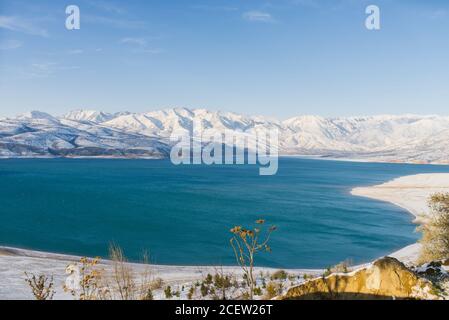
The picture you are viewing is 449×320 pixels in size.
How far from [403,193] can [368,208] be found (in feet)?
74.5

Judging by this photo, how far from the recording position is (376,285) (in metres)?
7.76

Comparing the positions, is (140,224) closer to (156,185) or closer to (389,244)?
(389,244)

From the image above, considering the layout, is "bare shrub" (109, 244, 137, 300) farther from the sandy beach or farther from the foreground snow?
the sandy beach

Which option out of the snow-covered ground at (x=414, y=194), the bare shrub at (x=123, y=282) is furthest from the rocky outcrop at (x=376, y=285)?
the snow-covered ground at (x=414, y=194)

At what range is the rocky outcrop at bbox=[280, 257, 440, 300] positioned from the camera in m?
7.65

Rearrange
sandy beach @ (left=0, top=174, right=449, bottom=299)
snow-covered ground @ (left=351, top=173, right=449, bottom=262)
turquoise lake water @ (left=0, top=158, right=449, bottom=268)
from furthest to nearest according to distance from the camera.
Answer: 1. snow-covered ground @ (left=351, top=173, right=449, bottom=262)
2. turquoise lake water @ (left=0, top=158, right=449, bottom=268)
3. sandy beach @ (left=0, top=174, right=449, bottom=299)

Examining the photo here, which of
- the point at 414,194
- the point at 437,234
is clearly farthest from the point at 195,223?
the point at 414,194

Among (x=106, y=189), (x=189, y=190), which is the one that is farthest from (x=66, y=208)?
(x=189, y=190)

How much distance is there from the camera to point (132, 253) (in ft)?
129

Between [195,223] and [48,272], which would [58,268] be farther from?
[195,223]

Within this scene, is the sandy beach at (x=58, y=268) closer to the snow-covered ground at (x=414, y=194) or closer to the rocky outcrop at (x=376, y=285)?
the snow-covered ground at (x=414, y=194)

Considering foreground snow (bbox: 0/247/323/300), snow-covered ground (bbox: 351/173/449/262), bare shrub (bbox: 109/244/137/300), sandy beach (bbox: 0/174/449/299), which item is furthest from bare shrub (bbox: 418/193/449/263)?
snow-covered ground (bbox: 351/173/449/262)

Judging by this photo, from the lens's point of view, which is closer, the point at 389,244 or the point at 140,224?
the point at 389,244

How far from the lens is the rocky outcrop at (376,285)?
765 cm
